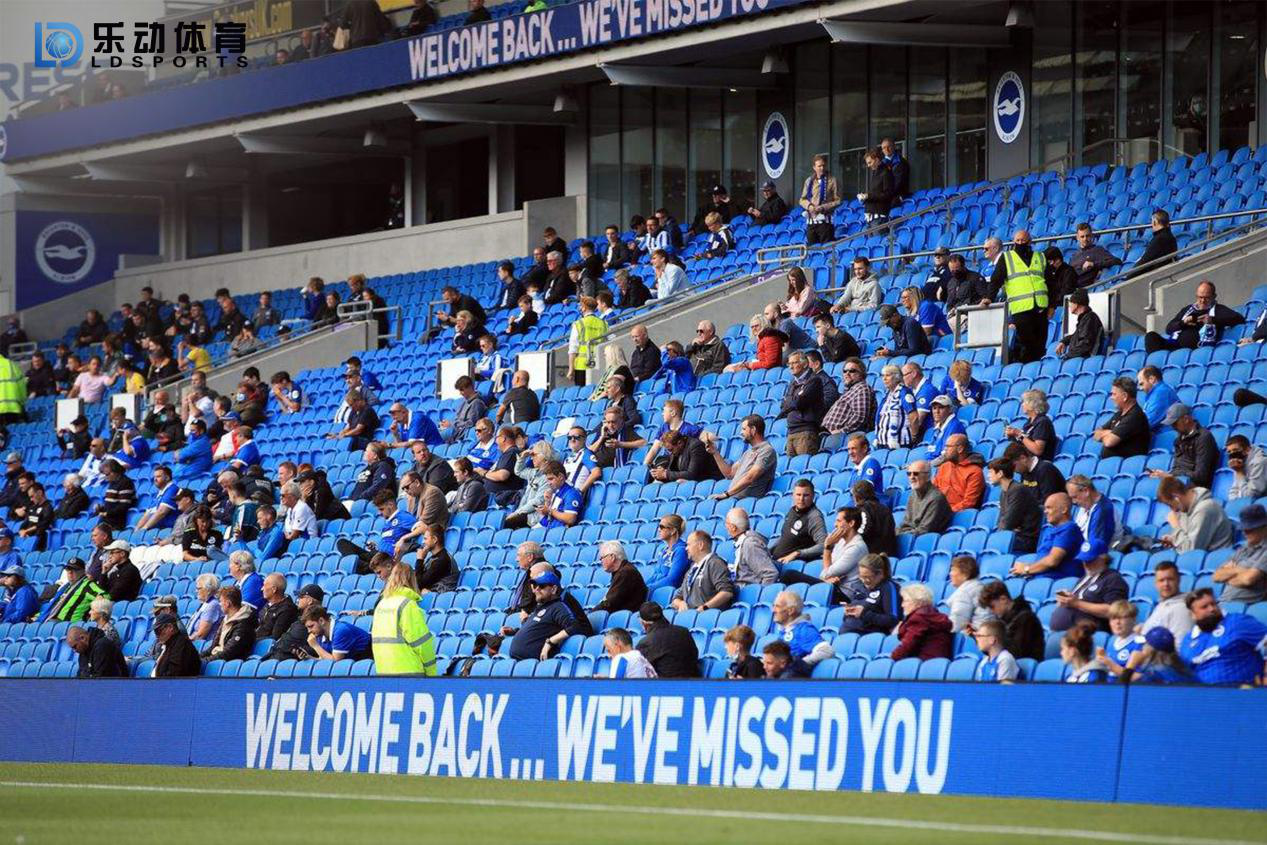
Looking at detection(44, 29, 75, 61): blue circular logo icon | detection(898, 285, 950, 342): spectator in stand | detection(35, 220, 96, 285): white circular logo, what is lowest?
detection(898, 285, 950, 342): spectator in stand

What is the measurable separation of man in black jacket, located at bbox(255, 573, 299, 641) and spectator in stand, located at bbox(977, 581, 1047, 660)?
282 inches

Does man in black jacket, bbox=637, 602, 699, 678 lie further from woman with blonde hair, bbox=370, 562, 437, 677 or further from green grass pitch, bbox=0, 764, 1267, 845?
woman with blonde hair, bbox=370, 562, 437, 677

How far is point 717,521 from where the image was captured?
16094 millimetres

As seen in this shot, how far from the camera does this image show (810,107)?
2805cm

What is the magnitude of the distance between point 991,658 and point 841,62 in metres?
17.5

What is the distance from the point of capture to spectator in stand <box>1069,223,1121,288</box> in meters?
18.3

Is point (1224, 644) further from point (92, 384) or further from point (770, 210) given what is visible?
point (92, 384)

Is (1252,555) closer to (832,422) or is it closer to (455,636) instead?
(832,422)

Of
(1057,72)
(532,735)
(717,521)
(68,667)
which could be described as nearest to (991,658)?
(532,735)

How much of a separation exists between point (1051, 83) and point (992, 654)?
14917mm

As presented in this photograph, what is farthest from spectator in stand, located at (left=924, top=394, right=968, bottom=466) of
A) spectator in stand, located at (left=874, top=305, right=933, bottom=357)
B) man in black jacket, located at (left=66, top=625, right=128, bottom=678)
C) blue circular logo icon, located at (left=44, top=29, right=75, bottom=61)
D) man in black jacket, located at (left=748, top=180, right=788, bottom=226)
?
blue circular logo icon, located at (left=44, top=29, right=75, bottom=61)

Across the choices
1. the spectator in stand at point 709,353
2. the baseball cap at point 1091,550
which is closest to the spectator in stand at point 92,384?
the spectator in stand at point 709,353

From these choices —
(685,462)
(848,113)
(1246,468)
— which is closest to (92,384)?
(848,113)

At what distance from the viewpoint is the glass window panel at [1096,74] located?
24.0 metres
